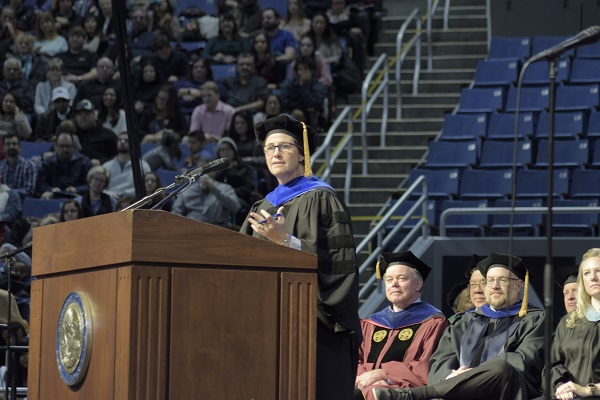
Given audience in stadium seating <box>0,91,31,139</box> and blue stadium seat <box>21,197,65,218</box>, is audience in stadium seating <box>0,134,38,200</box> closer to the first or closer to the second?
blue stadium seat <box>21,197,65,218</box>

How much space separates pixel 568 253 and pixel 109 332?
655 centimetres

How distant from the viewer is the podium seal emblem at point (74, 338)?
14.9 ft

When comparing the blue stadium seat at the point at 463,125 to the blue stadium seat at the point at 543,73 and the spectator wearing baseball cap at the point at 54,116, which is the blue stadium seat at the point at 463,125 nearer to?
the blue stadium seat at the point at 543,73

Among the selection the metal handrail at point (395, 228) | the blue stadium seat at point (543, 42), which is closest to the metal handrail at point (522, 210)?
the metal handrail at point (395, 228)

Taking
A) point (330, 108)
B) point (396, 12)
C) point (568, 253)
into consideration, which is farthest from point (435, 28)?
point (568, 253)

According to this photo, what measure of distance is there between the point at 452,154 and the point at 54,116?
4.39 m

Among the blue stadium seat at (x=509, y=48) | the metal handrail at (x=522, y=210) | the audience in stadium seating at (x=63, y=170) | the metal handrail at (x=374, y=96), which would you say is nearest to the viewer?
the metal handrail at (x=522, y=210)

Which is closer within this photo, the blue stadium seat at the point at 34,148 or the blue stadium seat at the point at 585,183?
the blue stadium seat at the point at 585,183

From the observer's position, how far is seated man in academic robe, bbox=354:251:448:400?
24.5 feet

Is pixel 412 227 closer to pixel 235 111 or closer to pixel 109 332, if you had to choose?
pixel 235 111

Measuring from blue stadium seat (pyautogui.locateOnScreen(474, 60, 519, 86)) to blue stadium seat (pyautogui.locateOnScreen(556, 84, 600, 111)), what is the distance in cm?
61

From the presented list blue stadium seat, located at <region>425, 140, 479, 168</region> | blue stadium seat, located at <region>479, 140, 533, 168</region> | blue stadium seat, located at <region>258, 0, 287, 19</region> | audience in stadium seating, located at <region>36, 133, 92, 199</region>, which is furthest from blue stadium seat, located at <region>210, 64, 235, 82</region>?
blue stadium seat, located at <region>479, 140, 533, 168</region>

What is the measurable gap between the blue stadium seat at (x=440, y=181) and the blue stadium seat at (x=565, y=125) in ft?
3.26

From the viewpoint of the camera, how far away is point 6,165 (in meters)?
12.5
